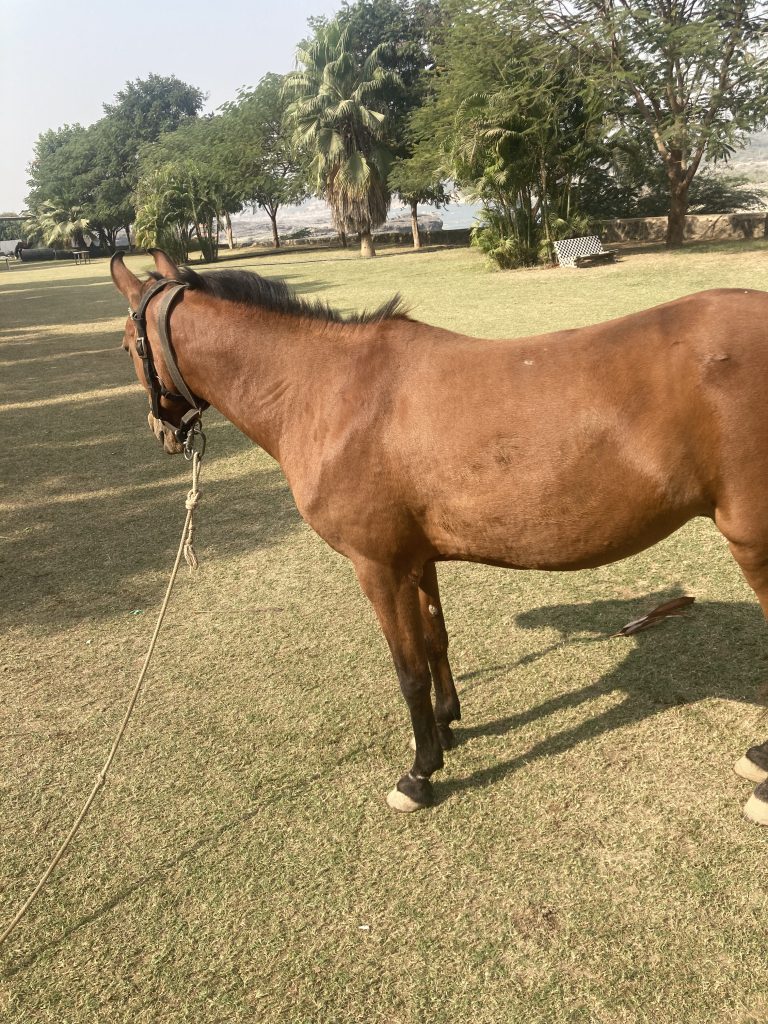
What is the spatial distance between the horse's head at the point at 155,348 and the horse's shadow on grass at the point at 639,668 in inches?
75.5

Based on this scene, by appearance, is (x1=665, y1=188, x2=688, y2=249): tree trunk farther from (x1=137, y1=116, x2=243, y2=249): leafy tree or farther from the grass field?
(x1=137, y1=116, x2=243, y2=249): leafy tree

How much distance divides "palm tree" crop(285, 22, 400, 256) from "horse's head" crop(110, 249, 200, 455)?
3534 cm

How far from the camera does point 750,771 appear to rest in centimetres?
301

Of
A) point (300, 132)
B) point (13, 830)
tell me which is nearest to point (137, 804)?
point (13, 830)

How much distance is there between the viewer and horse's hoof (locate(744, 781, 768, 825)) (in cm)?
280

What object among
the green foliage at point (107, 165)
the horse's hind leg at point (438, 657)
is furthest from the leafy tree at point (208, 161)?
the horse's hind leg at point (438, 657)

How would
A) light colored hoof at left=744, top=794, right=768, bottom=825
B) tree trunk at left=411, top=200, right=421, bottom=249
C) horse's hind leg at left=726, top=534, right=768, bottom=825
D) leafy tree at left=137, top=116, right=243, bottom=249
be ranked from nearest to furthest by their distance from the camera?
horse's hind leg at left=726, top=534, right=768, bottom=825 < light colored hoof at left=744, top=794, right=768, bottom=825 < tree trunk at left=411, top=200, right=421, bottom=249 < leafy tree at left=137, top=116, right=243, bottom=249

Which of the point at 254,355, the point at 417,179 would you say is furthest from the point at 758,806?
the point at 417,179

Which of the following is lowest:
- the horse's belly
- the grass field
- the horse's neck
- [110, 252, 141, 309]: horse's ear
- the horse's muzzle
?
the grass field

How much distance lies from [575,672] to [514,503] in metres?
1.58

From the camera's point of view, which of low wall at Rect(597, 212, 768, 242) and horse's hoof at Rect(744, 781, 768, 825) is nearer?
horse's hoof at Rect(744, 781, 768, 825)

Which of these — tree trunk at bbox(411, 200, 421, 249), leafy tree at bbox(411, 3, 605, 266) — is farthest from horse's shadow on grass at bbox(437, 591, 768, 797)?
tree trunk at bbox(411, 200, 421, 249)

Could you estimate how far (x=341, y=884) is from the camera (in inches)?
108

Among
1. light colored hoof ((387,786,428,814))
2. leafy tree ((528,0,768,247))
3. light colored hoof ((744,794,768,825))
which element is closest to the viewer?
light colored hoof ((744,794,768,825))
